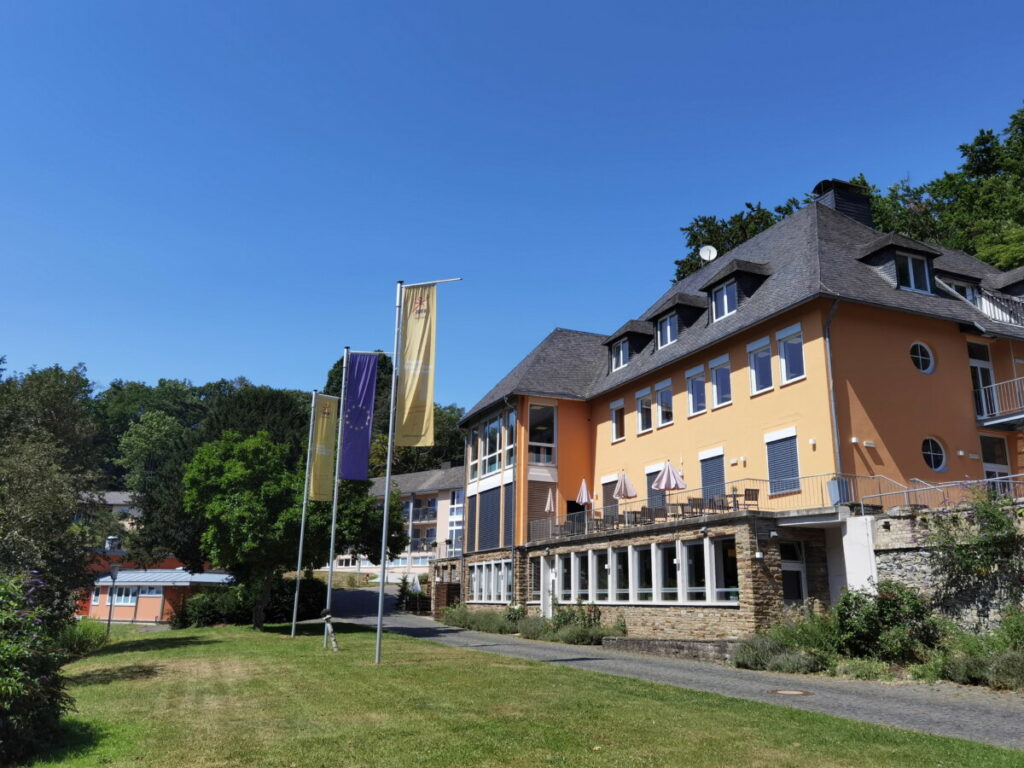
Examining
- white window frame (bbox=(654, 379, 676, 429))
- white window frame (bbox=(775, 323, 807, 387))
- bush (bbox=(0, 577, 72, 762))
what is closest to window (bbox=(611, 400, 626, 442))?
white window frame (bbox=(654, 379, 676, 429))

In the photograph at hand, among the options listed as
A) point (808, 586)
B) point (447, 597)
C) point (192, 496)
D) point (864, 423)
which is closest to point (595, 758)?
point (808, 586)

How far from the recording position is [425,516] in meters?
64.6

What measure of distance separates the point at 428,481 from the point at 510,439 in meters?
32.5

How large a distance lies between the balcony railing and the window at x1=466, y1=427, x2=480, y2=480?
1040 cm

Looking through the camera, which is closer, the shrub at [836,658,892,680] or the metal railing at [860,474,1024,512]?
the shrub at [836,658,892,680]

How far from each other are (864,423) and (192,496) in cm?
2234

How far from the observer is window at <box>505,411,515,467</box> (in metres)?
32.9

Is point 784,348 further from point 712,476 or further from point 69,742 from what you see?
point 69,742

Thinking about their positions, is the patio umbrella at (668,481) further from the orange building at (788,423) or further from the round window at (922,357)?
the round window at (922,357)

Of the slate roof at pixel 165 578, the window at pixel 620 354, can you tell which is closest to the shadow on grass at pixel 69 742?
the window at pixel 620 354

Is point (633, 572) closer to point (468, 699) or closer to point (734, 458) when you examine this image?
point (734, 458)

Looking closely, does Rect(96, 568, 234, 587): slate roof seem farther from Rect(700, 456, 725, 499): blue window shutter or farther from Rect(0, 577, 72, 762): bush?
Rect(0, 577, 72, 762): bush

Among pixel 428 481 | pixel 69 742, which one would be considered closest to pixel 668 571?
pixel 69 742

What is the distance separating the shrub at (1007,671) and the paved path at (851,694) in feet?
0.86
